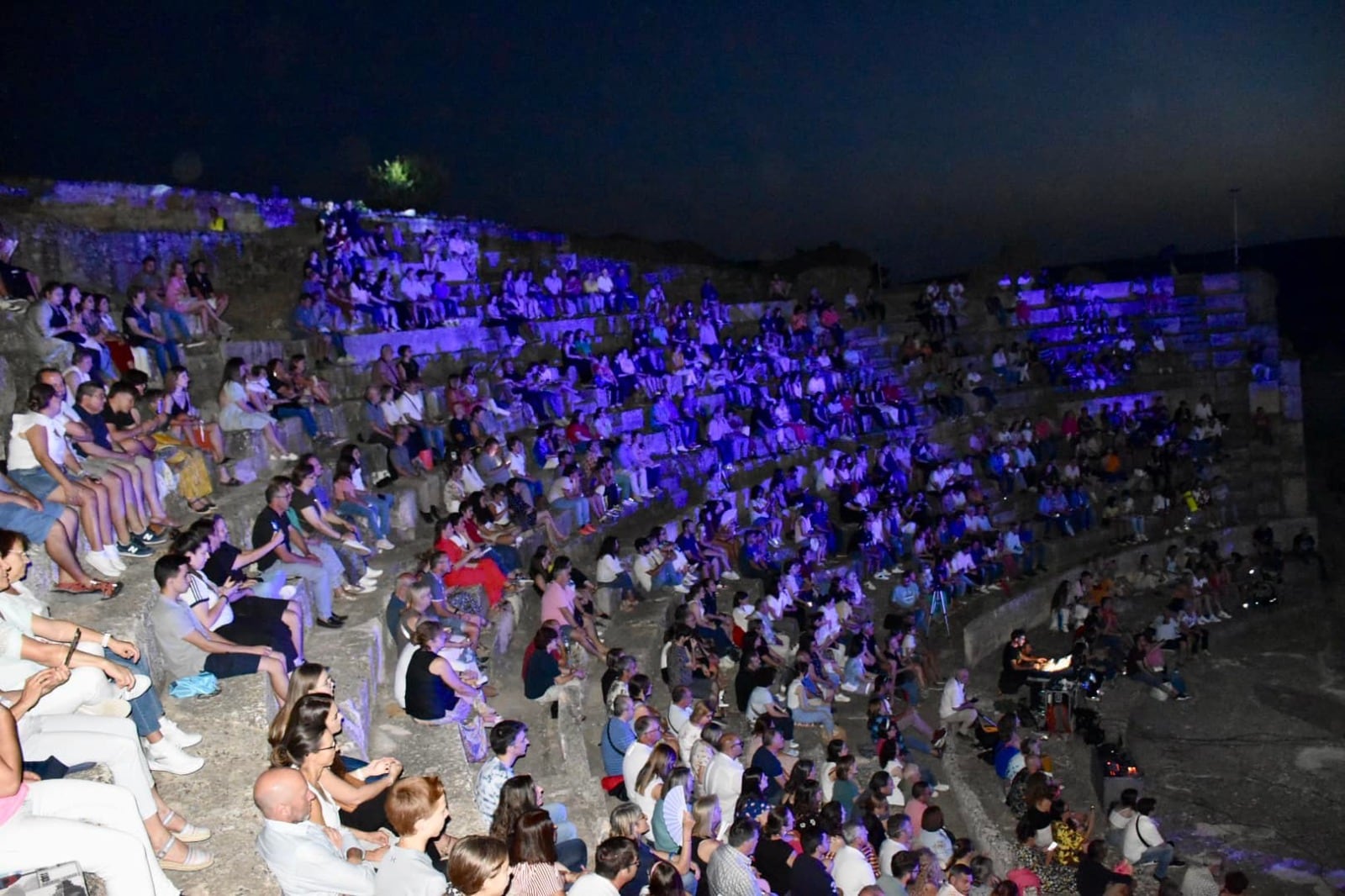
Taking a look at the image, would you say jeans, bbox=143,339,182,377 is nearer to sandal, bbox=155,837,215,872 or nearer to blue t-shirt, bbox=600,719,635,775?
blue t-shirt, bbox=600,719,635,775

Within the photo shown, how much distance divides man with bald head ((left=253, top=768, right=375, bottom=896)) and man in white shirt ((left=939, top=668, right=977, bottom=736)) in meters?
8.48

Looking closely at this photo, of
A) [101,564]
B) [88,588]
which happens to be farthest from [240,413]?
[88,588]

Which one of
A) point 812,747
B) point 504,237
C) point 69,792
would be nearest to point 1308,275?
point 504,237

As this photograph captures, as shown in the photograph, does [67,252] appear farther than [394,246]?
No

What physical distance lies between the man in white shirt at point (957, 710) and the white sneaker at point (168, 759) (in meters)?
8.28

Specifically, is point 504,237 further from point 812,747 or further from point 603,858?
point 603,858

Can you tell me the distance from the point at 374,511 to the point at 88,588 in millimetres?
3858

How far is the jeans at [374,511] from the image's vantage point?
9.52 m

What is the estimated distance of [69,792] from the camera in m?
3.75

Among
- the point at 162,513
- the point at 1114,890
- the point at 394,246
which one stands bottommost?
the point at 1114,890

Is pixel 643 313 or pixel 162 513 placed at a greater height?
pixel 643 313

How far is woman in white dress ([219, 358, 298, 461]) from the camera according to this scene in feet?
31.7

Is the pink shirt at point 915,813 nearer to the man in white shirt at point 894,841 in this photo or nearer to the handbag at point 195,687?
the man in white shirt at point 894,841

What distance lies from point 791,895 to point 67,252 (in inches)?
435
